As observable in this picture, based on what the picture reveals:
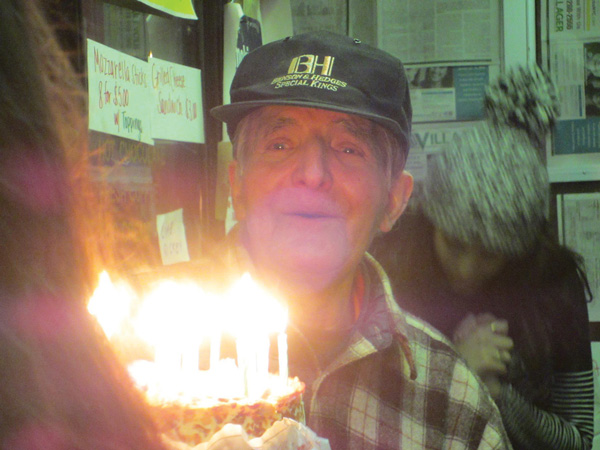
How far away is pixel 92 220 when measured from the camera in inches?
11.0

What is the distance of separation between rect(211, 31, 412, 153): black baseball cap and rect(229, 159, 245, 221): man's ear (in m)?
0.13

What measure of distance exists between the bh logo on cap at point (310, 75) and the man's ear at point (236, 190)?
0.23 meters

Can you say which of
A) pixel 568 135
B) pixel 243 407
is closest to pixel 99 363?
pixel 243 407

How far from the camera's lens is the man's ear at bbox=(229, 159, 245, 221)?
117cm

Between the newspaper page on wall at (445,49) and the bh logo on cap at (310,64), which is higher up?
the newspaper page on wall at (445,49)

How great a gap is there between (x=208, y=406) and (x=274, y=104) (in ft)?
2.01

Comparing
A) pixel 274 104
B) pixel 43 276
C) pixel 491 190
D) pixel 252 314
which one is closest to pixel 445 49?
pixel 491 190

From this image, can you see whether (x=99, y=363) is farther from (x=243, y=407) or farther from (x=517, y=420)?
(x=517, y=420)

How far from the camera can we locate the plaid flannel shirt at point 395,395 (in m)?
1.03

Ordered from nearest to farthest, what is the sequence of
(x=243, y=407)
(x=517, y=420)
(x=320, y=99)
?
(x=243, y=407) → (x=320, y=99) → (x=517, y=420)

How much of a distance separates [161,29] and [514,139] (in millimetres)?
793

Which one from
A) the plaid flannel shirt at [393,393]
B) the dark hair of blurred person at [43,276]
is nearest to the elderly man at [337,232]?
the plaid flannel shirt at [393,393]

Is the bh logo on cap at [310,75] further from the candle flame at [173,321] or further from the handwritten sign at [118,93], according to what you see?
the candle flame at [173,321]

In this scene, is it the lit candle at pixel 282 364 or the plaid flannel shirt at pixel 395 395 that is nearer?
the lit candle at pixel 282 364
